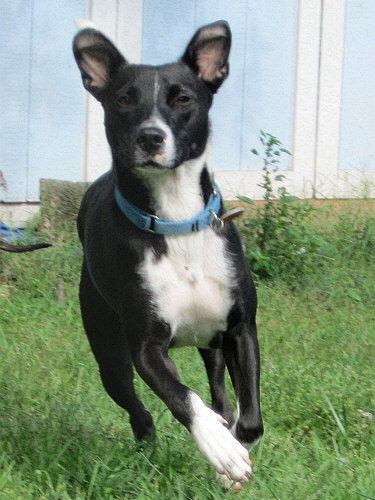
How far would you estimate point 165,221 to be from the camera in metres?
3.98

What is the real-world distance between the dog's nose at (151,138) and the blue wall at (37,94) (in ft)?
12.7

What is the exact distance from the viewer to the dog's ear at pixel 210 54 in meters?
4.14

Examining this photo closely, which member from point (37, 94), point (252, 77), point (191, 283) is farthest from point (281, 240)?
point (191, 283)

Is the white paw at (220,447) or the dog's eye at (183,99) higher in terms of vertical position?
the dog's eye at (183,99)

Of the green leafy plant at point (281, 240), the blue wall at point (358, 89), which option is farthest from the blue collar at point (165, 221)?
the blue wall at point (358, 89)

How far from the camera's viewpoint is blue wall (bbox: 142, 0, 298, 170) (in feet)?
26.3

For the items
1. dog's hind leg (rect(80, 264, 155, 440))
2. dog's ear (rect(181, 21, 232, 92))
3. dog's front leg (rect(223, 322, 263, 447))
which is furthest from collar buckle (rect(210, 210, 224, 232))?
dog's hind leg (rect(80, 264, 155, 440))

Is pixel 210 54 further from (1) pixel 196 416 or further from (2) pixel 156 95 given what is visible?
(1) pixel 196 416

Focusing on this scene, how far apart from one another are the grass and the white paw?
0.17 meters

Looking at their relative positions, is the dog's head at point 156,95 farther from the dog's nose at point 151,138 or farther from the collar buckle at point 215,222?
the collar buckle at point 215,222

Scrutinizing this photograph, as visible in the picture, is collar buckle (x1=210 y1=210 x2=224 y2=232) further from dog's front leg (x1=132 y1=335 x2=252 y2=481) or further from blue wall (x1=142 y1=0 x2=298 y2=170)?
blue wall (x1=142 y1=0 x2=298 y2=170)

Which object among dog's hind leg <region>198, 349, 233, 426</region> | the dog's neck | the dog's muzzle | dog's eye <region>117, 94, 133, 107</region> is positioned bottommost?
dog's hind leg <region>198, 349, 233, 426</region>

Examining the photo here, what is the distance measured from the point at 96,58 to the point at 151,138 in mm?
586

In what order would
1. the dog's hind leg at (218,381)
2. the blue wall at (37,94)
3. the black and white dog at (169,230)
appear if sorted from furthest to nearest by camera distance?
the blue wall at (37,94)
the dog's hind leg at (218,381)
the black and white dog at (169,230)
